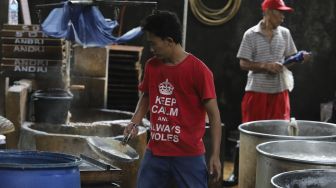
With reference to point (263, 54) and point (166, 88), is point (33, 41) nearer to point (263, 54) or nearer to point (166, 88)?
point (263, 54)

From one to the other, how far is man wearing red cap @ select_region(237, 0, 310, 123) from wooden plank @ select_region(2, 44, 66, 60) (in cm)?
233

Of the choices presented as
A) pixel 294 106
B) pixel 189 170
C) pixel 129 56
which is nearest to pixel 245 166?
pixel 189 170

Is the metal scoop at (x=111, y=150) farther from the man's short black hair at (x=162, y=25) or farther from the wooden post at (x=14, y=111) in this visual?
the wooden post at (x=14, y=111)

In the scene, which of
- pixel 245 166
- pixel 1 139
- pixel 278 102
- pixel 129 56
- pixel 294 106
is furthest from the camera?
pixel 294 106

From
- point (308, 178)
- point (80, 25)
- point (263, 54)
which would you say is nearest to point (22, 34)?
point (80, 25)

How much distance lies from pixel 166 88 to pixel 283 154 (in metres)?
1.16

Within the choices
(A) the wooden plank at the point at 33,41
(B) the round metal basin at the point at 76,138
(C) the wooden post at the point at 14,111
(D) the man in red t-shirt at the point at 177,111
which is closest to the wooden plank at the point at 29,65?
(A) the wooden plank at the point at 33,41

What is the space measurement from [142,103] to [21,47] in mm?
3681

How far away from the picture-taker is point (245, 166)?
6605 millimetres

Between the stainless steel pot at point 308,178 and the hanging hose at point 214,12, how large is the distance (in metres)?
7.60

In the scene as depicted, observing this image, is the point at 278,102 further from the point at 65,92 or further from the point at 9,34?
the point at 9,34

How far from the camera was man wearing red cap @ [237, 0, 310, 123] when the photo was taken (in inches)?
322

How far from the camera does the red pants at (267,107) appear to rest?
8.19m

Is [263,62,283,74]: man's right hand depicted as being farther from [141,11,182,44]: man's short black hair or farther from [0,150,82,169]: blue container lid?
[0,150,82,169]: blue container lid
